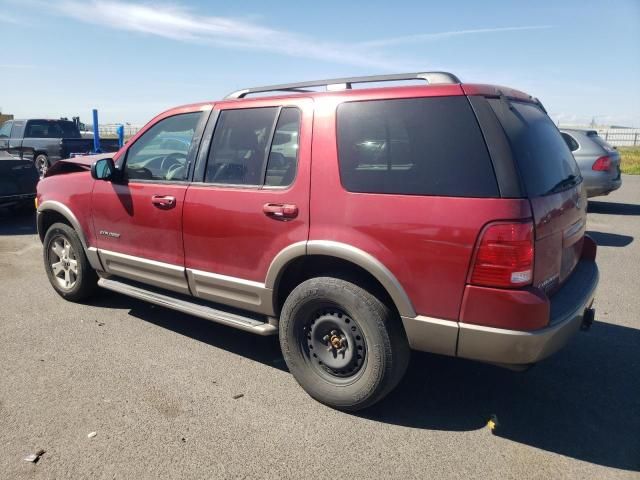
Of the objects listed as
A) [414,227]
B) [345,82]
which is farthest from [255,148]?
[414,227]

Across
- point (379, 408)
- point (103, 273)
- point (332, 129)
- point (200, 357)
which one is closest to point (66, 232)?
point (103, 273)

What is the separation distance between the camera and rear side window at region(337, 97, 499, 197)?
2.61 meters

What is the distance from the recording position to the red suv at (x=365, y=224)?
8.43ft

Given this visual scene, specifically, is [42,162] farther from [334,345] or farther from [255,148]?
[334,345]

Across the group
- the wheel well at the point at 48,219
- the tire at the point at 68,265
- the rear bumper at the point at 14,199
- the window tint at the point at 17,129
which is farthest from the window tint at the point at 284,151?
the window tint at the point at 17,129

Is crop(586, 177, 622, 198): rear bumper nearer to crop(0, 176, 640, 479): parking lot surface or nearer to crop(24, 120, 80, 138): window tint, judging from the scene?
crop(0, 176, 640, 479): parking lot surface

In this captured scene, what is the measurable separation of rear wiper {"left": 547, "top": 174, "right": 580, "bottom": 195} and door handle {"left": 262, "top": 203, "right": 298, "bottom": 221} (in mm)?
1507

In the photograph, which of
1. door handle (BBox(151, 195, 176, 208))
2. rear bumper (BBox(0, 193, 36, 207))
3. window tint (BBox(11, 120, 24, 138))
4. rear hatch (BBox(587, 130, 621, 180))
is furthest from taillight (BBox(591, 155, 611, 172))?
window tint (BBox(11, 120, 24, 138))

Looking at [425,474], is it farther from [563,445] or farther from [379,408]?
[563,445]

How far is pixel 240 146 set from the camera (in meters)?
3.61

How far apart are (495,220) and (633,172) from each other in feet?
67.2

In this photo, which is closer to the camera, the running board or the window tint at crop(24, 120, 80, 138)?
the running board

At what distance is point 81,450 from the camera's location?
2717mm

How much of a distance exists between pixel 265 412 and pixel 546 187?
2148 millimetres
